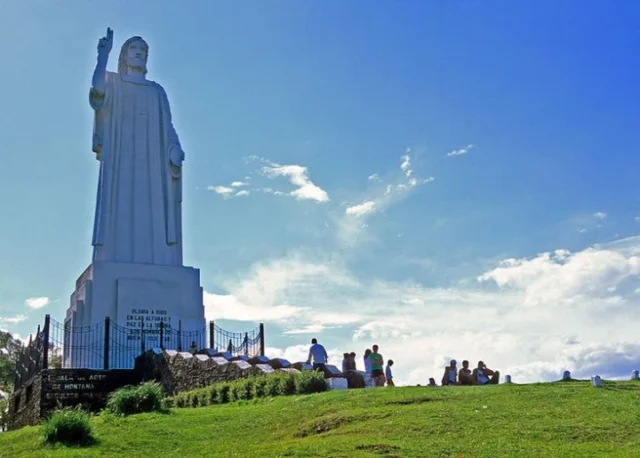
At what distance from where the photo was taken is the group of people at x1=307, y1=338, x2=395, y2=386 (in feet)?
57.4

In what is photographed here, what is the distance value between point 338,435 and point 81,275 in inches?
708

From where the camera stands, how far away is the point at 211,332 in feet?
84.8

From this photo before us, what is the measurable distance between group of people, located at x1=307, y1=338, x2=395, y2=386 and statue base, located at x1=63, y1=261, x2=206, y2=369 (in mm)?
8548

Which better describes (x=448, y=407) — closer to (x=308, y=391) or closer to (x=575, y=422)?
(x=575, y=422)

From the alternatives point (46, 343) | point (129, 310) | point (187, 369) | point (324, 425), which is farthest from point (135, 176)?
point (324, 425)

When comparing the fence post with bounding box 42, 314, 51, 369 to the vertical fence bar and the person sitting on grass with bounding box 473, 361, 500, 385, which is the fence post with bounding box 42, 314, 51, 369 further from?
the person sitting on grass with bounding box 473, 361, 500, 385

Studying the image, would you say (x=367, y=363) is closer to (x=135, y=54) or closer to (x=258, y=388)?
(x=258, y=388)

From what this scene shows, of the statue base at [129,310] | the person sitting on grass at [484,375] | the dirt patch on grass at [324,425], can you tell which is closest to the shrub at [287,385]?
the dirt patch on grass at [324,425]

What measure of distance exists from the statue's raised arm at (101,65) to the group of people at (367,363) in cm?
1477

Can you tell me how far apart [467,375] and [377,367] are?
85.0 inches

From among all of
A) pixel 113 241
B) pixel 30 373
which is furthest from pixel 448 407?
pixel 113 241

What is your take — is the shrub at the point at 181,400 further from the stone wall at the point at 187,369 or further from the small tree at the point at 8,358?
the small tree at the point at 8,358

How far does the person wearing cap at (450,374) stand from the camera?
18.3 meters

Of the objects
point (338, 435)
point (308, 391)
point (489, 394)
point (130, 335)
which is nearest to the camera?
point (338, 435)
